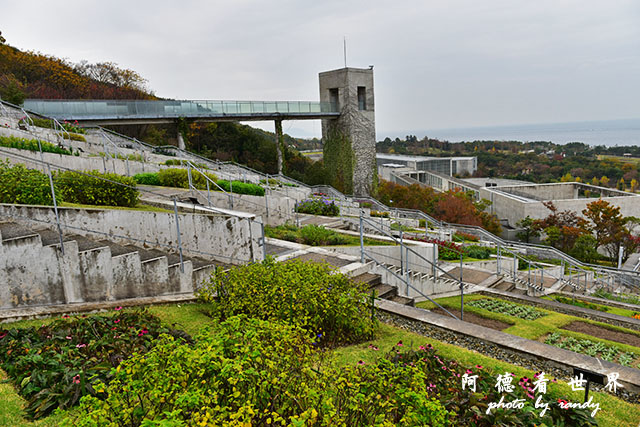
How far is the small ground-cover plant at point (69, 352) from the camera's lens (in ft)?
14.1

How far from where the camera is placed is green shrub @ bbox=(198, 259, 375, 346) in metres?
6.09

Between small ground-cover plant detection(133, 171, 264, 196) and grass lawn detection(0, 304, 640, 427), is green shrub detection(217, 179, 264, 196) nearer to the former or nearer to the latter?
small ground-cover plant detection(133, 171, 264, 196)

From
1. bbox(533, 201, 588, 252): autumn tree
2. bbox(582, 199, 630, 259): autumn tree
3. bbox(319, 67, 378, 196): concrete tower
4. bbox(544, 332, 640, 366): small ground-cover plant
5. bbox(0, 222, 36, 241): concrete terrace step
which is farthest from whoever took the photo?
bbox(319, 67, 378, 196): concrete tower

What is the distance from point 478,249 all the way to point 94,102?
21.9 meters

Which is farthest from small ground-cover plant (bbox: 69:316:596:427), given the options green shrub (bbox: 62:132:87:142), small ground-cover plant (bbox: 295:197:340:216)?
green shrub (bbox: 62:132:87:142)

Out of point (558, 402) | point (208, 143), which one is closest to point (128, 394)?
point (558, 402)

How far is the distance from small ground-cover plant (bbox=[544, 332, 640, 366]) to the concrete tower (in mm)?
29951

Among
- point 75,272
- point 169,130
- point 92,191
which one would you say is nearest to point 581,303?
point 75,272

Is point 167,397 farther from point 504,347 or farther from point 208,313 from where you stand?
point 504,347

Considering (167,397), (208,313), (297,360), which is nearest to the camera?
(167,397)

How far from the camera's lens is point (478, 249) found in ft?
62.4

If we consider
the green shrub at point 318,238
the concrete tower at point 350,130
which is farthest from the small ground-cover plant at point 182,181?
the concrete tower at point 350,130

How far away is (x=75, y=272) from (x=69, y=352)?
2.29 meters

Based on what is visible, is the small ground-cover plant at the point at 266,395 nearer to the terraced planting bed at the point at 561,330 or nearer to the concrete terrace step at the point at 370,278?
the terraced planting bed at the point at 561,330
